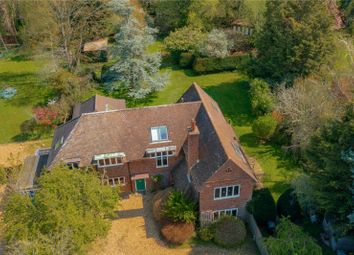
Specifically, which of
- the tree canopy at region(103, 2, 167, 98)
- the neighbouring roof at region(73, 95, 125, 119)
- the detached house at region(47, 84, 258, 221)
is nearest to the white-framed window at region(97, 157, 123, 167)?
the detached house at region(47, 84, 258, 221)

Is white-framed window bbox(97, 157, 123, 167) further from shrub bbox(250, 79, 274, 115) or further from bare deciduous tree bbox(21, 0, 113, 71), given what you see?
bare deciduous tree bbox(21, 0, 113, 71)

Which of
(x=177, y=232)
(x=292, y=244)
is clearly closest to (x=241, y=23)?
(x=177, y=232)

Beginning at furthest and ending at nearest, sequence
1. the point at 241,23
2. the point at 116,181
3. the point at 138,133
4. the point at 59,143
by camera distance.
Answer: the point at 241,23 < the point at 116,181 < the point at 59,143 < the point at 138,133

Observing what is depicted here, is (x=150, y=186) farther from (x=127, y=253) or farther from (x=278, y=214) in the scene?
(x=278, y=214)

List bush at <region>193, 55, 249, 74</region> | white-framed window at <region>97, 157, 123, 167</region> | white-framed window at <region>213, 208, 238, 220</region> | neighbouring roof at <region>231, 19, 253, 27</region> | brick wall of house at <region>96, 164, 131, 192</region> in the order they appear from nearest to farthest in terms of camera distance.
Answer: white-framed window at <region>213, 208, 238, 220</region> < white-framed window at <region>97, 157, 123, 167</region> < brick wall of house at <region>96, 164, 131, 192</region> < bush at <region>193, 55, 249, 74</region> < neighbouring roof at <region>231, 19, 253, 27</region>

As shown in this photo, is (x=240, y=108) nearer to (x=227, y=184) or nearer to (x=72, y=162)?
(x=227, y=184)

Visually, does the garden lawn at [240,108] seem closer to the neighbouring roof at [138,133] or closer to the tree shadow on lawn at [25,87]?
the neighbouring roof at [138,133]

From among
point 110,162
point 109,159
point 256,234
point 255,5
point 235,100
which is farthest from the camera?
point 255,5
